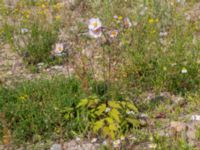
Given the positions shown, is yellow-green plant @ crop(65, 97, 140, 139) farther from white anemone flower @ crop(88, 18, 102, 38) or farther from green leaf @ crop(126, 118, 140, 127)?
white anemone flower @ crop(88, 18, 102, 38)

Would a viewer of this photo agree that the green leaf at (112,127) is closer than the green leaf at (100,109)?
Yes

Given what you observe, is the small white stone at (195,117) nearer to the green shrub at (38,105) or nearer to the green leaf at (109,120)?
the green leaf at (109,120)

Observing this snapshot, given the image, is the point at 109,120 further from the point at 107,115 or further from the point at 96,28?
the point at 96,28

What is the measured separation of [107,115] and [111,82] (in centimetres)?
53

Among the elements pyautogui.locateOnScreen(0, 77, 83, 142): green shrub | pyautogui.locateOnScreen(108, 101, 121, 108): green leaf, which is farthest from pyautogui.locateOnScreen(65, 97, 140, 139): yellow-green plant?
pyautogui.locateOnScreen(0, 77, 83, 142): green shrub

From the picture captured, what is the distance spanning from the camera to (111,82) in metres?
3.95

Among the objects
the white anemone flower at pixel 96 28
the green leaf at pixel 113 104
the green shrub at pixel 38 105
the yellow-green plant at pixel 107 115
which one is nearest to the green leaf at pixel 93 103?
the yellow-green plant at pixel 107 115

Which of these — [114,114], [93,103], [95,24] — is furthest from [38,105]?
[95,24]

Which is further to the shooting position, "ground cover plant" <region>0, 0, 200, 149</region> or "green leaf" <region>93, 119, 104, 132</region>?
"ground cover plant" <region>0, 0, 200, 149</region>

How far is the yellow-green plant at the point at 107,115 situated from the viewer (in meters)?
3.35

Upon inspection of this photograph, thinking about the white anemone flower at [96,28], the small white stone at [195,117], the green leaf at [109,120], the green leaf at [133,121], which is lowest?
the small white stone at [195,117]

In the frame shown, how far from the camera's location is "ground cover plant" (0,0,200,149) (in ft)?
11.4

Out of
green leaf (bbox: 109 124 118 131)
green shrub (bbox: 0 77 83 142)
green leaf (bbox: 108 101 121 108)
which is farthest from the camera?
green shrub (bbox: 0 77 83 142)

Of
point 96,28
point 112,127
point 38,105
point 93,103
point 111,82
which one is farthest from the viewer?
point 111,82
